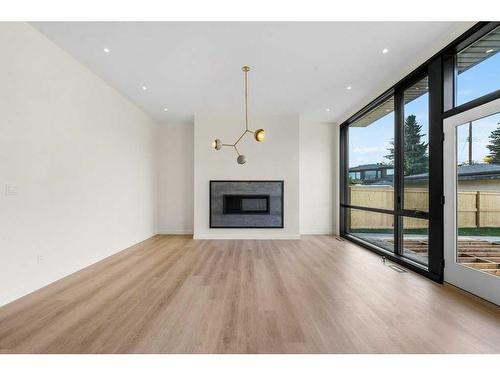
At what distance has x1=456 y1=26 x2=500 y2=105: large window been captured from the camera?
2688mm

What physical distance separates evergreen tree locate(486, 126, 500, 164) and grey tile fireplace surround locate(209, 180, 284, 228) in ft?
13.5

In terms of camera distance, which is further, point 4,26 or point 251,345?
point 4,26

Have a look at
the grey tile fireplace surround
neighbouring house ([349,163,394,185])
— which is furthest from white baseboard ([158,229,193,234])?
neighbouring house ([349,163,394,185])

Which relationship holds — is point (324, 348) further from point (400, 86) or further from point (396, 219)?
point (400, 86)

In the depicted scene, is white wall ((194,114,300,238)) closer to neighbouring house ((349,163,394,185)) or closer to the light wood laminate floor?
neighbouring house ((349,163,394,185))

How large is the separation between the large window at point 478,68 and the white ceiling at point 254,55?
28 cm

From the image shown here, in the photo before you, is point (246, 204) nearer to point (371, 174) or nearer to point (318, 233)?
point (318, 233)

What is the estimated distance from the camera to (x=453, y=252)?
306 centimetres

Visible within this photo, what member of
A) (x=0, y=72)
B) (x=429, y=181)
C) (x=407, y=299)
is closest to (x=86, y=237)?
(x=0, y=72)

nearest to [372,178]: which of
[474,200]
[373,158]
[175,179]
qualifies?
[373,158]

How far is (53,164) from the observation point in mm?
3316

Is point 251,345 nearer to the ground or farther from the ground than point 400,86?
nearer to the ground

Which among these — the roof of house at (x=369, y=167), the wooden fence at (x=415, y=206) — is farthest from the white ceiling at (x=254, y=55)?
the wooden fence at (x=415, y=206)
